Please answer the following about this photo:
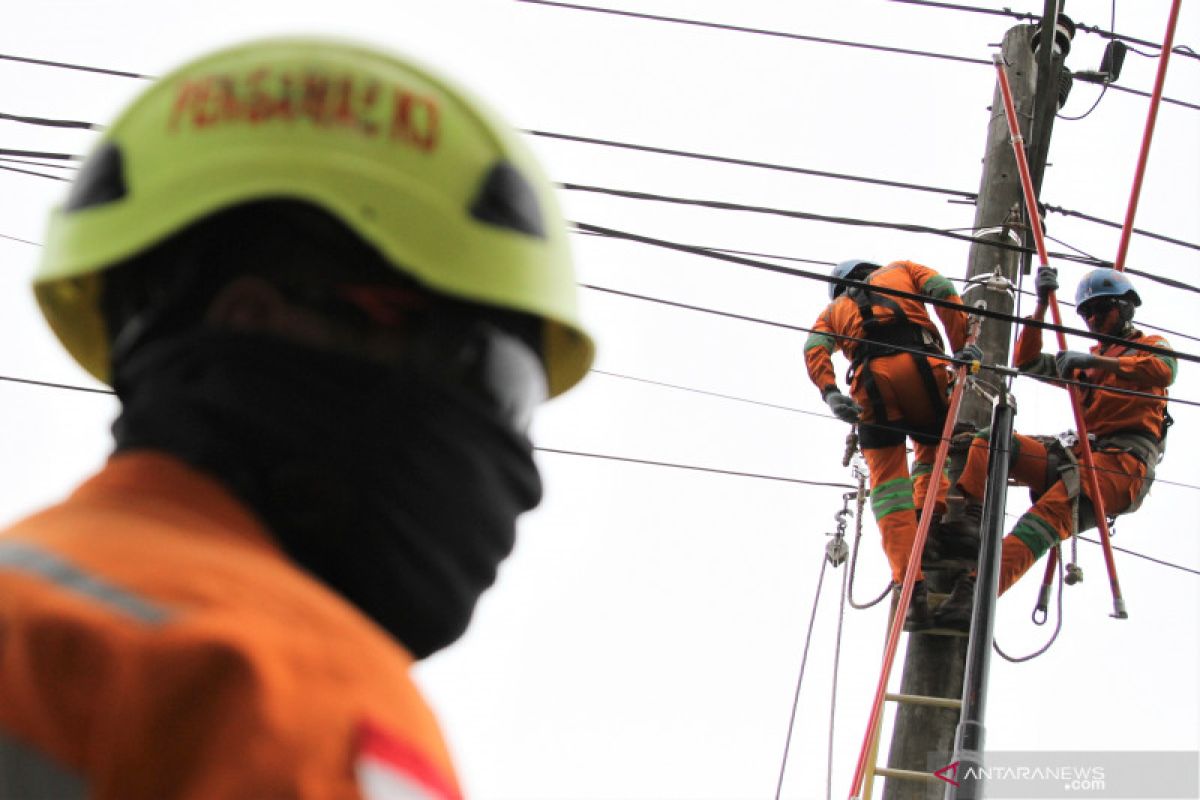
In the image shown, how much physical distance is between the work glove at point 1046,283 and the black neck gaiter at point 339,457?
573cm

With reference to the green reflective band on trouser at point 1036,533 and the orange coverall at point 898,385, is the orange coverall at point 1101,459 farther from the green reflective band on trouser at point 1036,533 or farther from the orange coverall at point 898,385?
the orange coverall at point 898,385

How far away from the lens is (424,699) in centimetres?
118

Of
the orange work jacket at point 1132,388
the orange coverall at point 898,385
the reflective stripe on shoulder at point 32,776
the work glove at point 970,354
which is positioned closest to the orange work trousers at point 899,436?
the orange coverall at point 898,385

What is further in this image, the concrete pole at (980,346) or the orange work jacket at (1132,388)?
the orange work jacket at (1132,388)

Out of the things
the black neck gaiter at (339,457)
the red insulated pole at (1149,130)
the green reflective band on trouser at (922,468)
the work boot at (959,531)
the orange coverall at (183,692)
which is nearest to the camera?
the orange coverall at (183,692)

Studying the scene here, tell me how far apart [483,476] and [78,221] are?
477mm

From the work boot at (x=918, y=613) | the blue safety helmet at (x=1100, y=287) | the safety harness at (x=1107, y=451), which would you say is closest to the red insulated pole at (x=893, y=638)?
the work boot at (x=918, y=613)

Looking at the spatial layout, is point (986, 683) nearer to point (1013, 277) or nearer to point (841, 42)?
point (1013, 277)

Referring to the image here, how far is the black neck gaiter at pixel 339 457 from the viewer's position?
53.5 inches

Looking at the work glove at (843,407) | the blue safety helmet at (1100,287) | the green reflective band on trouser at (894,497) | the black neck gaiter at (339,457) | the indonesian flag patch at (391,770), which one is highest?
the blue safety helmet at (1100,287)


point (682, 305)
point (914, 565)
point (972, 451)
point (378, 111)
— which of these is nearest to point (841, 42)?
point (682, 305)

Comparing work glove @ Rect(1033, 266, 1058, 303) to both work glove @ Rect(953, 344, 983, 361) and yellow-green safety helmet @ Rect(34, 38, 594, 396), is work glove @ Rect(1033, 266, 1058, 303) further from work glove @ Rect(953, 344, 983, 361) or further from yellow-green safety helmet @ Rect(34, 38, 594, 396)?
yellow-green safety helmet @ Rect(34, 38, 594, 396)

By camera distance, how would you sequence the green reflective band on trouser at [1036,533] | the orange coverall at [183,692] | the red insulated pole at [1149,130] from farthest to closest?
the green reflective band on trouser at [1036,533], the red insulated pole at [1149,130], the orange coverall at [183,692]

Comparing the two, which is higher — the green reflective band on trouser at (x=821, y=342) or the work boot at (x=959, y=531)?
the green reflective band on trouser at (x=821, y=342)
